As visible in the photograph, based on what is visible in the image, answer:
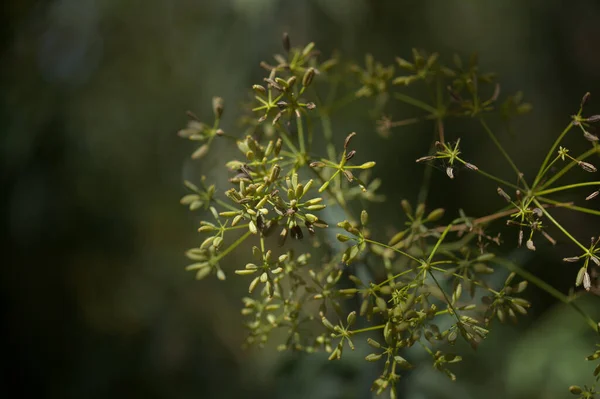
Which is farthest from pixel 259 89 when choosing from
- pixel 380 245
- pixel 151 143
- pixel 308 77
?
pixel 151 143

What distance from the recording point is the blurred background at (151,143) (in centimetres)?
121

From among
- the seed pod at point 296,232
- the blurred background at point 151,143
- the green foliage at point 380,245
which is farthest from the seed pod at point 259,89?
the blurred background at point 151,143

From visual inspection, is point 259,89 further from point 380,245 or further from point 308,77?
point 380,245

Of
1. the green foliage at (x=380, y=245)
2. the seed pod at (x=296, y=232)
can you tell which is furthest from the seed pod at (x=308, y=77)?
the seed pod at (x=296, y=232)

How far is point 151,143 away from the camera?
4.52ft

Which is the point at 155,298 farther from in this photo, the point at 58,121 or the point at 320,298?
the point at 320,298

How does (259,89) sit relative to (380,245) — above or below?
above

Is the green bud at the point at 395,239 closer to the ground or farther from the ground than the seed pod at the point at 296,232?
closer to the ground

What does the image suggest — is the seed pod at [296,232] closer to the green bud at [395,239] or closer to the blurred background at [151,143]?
the green bud at [395,239]

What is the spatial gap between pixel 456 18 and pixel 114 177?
2.97 feet

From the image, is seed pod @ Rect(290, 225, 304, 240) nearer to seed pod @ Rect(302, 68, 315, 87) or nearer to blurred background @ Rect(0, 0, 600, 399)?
seed pod @ Rect(302, 68, 315, 87)

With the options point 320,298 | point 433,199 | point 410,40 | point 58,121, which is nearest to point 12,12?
point 58,121

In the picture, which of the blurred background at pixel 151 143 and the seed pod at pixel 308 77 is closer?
the seed pod at pixel 308 77

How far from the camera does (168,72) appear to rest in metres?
1.39
